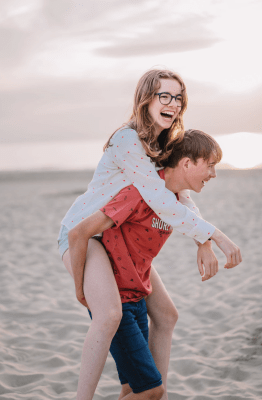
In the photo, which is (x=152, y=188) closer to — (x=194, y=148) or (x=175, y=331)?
(x=194, y=148)

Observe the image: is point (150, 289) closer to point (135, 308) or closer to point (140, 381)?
point (135, 308)

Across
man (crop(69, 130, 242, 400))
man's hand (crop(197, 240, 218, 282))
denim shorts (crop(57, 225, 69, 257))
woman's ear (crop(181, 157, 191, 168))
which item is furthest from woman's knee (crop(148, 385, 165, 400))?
woman's ear (crop(181, 157, 191, 168))

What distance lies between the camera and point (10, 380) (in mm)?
3631

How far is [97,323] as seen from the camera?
2.08 m

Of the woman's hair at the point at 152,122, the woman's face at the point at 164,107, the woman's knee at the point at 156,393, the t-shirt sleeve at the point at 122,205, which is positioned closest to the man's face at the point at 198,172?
the woman's hair at the point at 152,122

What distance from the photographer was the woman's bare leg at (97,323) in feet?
6.80

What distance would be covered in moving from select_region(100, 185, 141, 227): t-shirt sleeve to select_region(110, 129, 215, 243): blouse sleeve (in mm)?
49

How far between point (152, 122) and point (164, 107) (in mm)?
104

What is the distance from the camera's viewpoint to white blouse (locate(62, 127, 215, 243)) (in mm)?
2154

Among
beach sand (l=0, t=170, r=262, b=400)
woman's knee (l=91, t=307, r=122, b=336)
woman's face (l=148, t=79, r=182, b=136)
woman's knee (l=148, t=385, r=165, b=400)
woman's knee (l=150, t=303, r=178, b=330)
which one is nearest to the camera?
woman's knee (l=91, t=307, r=122, b=336)

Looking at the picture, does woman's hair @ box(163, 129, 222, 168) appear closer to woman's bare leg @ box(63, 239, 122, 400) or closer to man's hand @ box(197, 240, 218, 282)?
man's hand @ box(197, 240, 218, 282)

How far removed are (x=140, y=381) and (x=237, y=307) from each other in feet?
11.0

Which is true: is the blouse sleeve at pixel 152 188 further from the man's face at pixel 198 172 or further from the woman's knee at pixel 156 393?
the woman's knee at pixel 156 393

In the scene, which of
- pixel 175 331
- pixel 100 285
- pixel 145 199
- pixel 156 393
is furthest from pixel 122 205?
pixel 175 331
